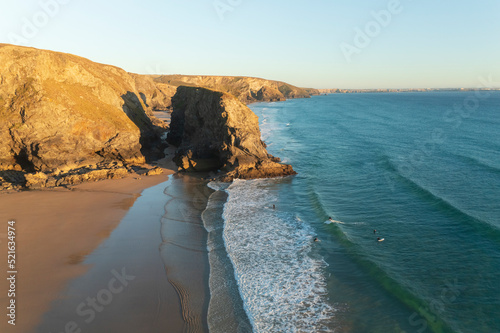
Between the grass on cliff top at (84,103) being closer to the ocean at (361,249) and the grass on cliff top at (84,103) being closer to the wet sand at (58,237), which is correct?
the wet sand at (58,237)

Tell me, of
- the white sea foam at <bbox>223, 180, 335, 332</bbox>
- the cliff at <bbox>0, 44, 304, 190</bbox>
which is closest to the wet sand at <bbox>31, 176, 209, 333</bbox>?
the white sea foam at <bbox>223, 180, 335, 332</bbox>

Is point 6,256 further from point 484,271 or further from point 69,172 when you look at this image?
point 484,271

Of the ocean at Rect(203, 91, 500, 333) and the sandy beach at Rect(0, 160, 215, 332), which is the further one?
the ocean at Rect(203, 91, 500, 333)

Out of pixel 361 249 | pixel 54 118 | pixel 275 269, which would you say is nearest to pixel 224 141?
pixel 54 118

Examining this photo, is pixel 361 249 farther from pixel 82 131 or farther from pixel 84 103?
pixel 84 103

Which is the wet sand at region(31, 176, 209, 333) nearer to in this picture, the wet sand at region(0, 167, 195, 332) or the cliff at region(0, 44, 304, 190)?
the wet sand at region(0, 167, 195, 332)

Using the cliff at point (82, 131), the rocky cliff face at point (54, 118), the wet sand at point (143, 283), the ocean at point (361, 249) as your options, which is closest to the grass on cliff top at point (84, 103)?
the rocky cliff face at point (54, 118)

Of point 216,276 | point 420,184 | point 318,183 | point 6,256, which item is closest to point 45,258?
point 6,256
